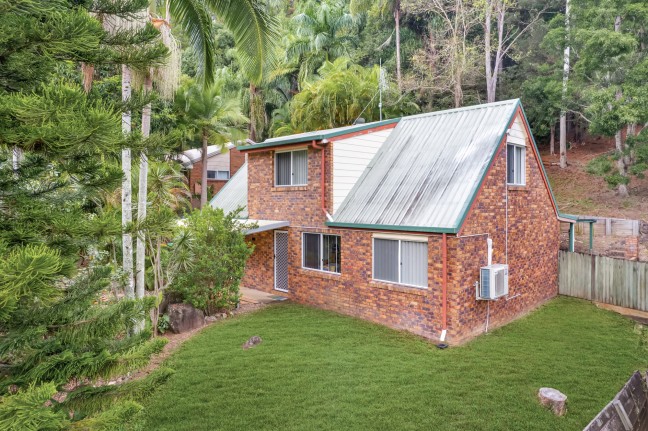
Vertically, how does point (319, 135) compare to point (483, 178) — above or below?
above

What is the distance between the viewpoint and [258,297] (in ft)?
46.7

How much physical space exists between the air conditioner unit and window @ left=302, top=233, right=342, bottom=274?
12.3 feet

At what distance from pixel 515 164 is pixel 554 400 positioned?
707cm

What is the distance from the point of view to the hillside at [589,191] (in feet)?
71.0

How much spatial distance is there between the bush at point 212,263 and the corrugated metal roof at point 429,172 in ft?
9.06

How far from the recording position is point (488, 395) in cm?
752

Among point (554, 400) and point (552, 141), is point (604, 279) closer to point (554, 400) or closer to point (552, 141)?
point (554, 400)

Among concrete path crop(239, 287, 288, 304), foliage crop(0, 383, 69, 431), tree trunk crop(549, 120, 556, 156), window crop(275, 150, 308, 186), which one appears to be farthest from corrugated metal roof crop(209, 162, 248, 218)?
tree trunk crop(549, 120, 556, 156)

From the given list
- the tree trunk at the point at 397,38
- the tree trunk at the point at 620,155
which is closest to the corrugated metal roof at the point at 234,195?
the tree trunk at the point at 397,38

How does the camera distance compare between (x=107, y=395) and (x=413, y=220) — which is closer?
(x=107, y=395)

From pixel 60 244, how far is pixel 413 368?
671 cm

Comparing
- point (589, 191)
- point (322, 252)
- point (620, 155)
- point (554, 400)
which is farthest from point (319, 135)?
point (589, 191)

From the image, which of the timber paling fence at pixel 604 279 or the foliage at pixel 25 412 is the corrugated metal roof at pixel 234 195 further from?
the foliage at pixel 25 412

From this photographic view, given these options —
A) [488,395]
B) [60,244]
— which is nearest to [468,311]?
[488,395]
